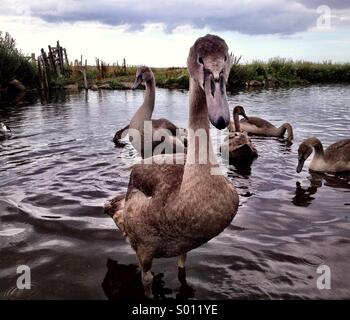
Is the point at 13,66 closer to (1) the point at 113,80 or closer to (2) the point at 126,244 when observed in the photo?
(1) the point at 113,80

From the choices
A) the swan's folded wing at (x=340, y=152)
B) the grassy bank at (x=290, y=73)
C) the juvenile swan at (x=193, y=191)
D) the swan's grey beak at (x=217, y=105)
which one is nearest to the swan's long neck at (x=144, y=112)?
the swan's folded wing at (x=340, y=152)

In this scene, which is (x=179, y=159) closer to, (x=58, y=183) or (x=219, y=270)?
(x=219, y=270)

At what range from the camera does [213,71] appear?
8.91 ft

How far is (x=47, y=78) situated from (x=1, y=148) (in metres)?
27.1

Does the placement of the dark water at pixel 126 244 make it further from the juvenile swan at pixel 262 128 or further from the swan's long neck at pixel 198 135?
the juvenile swan at pixel 262 128

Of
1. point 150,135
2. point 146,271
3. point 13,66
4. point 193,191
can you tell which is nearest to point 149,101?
point 150,135

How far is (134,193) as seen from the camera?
13.1ft

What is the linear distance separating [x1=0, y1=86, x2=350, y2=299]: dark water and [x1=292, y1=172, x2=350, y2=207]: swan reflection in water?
0.07ft

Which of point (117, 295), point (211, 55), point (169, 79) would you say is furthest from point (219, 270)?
point (169, 79)

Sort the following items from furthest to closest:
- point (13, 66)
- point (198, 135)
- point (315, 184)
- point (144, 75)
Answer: point (13, 66)
point (144, 75)
point (315, 184)
point (198, 135)

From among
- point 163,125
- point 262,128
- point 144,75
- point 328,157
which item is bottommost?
point 328,157

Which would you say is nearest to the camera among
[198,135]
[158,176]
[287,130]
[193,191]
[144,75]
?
[193,191]

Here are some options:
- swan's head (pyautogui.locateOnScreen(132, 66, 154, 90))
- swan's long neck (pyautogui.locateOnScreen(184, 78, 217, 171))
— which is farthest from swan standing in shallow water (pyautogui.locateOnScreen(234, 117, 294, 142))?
swan's long neck (pyautogui.locateOnScreen(184, 78, 217, 171))

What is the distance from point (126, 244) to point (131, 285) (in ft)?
3.25
